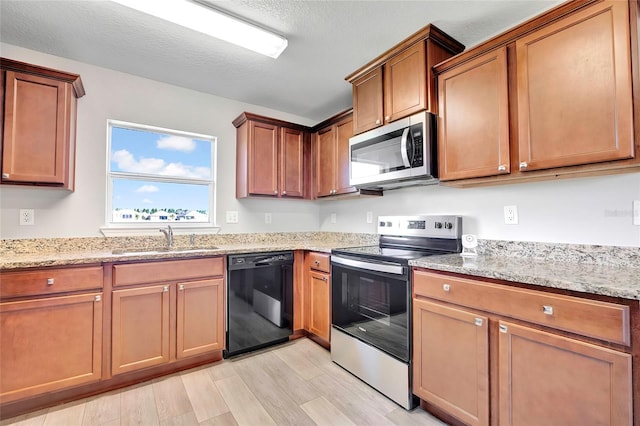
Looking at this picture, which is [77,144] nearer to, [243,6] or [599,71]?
[243,6]

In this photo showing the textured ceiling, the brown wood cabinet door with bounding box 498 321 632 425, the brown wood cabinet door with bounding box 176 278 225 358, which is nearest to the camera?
the brown wood cabinet door with bounding box 498 321 632 425

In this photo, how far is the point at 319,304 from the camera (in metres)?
2.73

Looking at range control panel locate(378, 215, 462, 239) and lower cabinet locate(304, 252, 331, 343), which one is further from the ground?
range control panel locate(378, 215, 462, 239)

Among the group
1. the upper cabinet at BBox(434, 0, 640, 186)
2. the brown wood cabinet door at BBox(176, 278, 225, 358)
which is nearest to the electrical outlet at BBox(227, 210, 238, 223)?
the brown wood cabinet door at BBox(176, 278, 225, 358)

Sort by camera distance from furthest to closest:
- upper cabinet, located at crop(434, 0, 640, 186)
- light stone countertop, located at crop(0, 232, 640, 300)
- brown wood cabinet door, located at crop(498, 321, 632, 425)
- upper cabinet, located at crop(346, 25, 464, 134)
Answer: upper cabinet, located at crop(346, 25, 464, 134), upper cabinet, located at crop(434, 0, 640, 186), light stone countertop, located at crop(0, 232, 640, 300), brown wood cabinet door, located at crop(498, 321, 632, 425)

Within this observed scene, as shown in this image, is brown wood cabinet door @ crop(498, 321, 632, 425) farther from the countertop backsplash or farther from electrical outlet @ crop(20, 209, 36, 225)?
electrical outlet @ crop(20, 209, 36, 225)

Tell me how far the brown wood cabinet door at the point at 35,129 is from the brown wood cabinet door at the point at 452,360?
2.71 m

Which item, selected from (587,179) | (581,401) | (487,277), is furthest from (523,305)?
(587,179)

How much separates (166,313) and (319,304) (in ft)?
4.17

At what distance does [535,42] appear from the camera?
1.60m

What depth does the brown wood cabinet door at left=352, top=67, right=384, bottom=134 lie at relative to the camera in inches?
93.7

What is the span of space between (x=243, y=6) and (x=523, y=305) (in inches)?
90.1

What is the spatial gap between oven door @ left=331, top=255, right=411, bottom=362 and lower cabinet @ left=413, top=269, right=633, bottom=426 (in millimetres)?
95

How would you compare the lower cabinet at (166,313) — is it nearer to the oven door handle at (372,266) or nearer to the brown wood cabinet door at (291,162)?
the oven door handle at (372,266)
